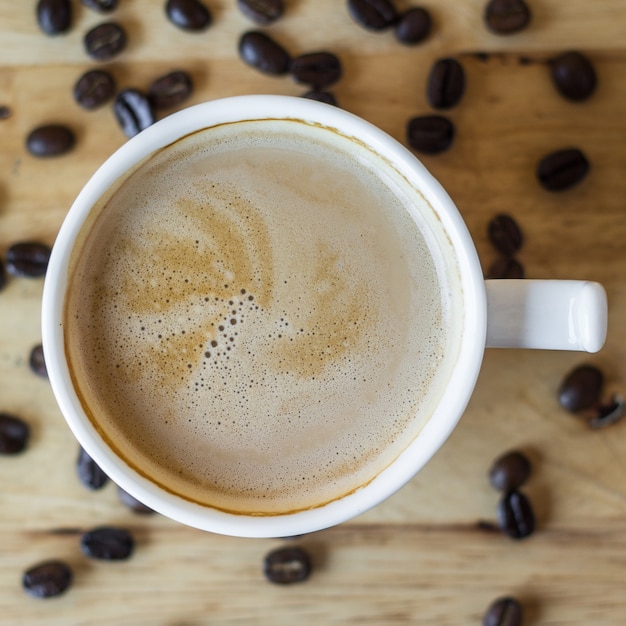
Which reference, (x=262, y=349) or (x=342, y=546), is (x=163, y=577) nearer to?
(x=342, y=546)

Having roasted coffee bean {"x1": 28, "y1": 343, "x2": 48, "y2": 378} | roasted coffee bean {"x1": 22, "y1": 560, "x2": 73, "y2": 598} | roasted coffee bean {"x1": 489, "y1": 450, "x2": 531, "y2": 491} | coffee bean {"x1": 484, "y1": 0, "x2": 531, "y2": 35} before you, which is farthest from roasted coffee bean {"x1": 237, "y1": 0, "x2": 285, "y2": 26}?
roasted coffee bean {"x1": 22, "y1": 560, "x2": 73, "y2": 598}

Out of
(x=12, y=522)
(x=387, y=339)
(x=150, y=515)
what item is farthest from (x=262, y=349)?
(x=12, y=522)

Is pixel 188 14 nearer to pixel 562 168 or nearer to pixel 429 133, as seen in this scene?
pixel 429 133

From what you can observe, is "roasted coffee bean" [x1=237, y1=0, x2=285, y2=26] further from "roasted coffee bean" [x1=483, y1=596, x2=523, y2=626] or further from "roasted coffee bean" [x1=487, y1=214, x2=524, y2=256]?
"roasted coffee bean" [x1=483, y1=596, x2=523, y2=626]

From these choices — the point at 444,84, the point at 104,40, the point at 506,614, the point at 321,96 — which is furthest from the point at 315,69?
the point at 506,614

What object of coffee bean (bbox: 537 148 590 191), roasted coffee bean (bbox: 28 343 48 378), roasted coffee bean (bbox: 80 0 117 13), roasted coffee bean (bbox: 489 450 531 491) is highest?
roasted coffee bean (bbox: 80 0 117 13)

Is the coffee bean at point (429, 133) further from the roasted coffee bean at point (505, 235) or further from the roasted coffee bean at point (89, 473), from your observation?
the roasted coffee bean at point (89, 473)
